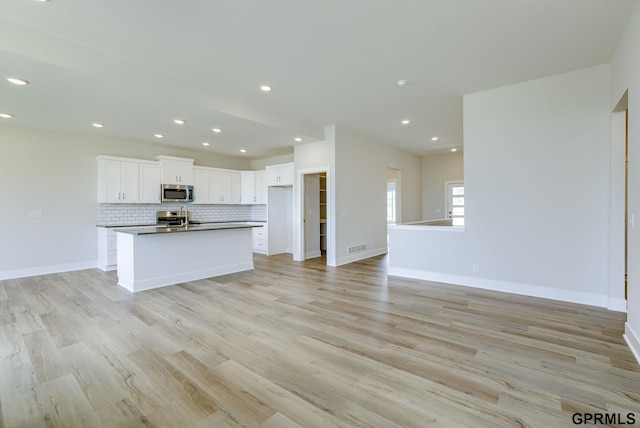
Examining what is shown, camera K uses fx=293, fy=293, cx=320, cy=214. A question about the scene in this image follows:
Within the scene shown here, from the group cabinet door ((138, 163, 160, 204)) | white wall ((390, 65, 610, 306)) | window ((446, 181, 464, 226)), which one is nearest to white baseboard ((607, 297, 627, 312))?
white wall ((390, 65, 610, 306))

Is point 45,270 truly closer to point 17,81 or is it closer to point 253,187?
point 17,81

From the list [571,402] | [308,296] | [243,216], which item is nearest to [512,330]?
[571,402]

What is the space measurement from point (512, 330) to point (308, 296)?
2420 millimetres

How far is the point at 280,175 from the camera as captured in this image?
759cm

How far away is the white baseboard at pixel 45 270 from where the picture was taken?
520 cm

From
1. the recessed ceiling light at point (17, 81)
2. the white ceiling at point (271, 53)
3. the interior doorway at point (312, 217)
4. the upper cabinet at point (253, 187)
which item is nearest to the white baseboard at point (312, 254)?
the interior doorway at point (312, 217)

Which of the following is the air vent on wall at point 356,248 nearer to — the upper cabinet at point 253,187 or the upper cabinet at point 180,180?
the upper cabinet at point 180,180

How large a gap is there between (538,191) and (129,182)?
745cm

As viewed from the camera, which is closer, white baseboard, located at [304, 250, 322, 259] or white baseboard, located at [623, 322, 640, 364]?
white baseboard, located at [623, 322, 640, 364]

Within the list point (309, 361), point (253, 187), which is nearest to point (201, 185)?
point (253, 187)

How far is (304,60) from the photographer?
343 centimetres

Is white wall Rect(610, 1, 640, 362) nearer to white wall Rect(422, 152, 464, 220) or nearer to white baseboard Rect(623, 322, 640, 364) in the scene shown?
white baseboard Rect(623, 322, 640, 364)

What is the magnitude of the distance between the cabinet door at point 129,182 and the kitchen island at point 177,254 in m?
1.58

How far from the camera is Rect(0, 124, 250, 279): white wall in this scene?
5.24 m
